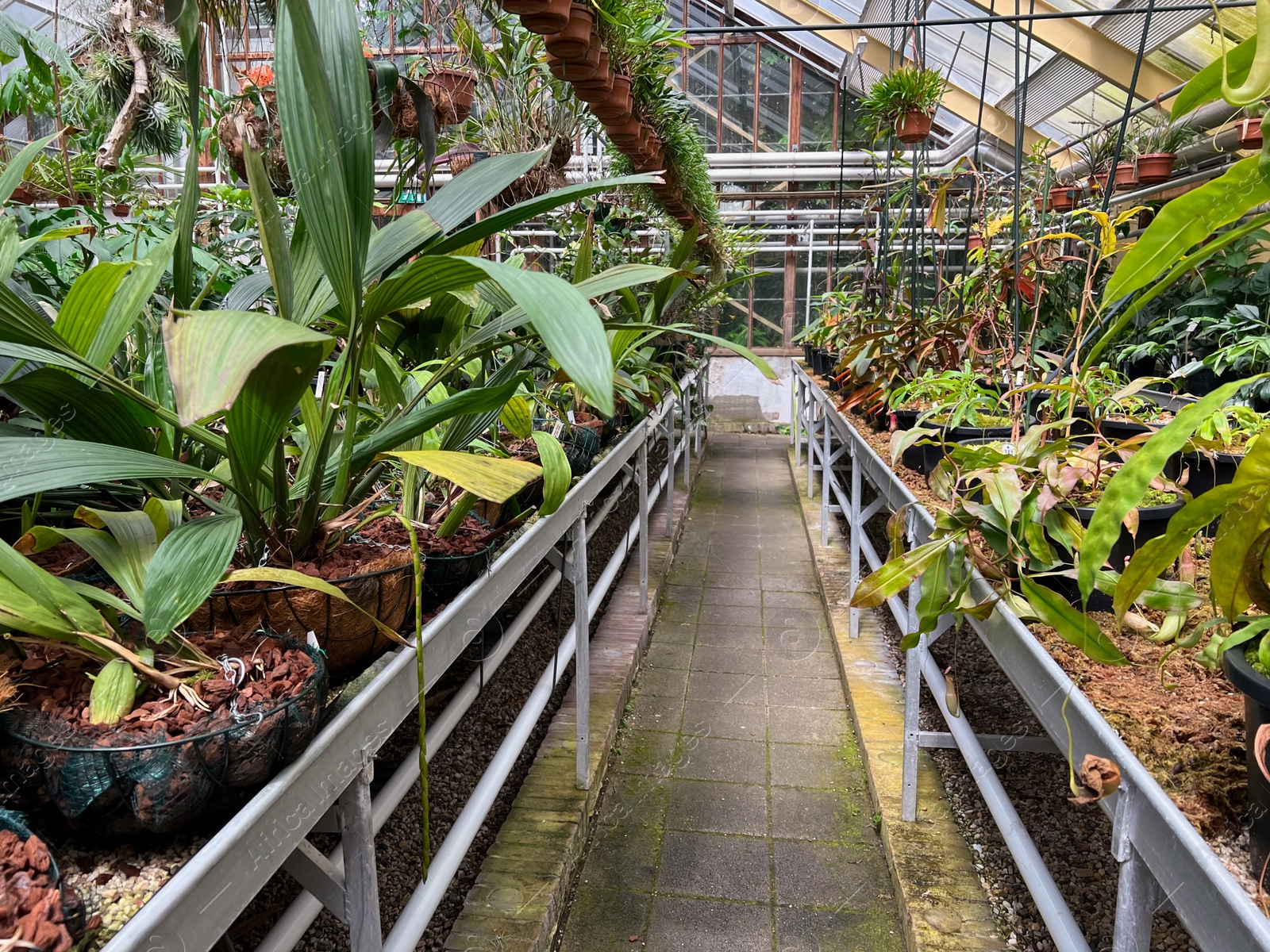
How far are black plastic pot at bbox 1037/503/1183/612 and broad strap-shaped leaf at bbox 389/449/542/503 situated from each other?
804 millimetres

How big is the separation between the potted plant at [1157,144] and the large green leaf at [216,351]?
16.8 feet

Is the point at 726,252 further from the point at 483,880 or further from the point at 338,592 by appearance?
the point at 338,592

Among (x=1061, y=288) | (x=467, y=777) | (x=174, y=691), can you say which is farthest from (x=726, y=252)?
(x=174, y=691)

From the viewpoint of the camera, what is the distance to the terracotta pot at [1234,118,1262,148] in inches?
146

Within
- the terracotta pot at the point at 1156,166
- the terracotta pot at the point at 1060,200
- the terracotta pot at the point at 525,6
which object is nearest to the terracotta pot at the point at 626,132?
the terracotta pot at the point at 525,6

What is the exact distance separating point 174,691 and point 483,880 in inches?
42.4

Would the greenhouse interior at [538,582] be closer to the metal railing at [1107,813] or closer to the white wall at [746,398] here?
the metal railing at [1107,813]

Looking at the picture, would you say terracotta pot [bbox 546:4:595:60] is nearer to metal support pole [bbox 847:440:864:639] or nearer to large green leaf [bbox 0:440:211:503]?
large green leaf [bbox 0:440:211:503]

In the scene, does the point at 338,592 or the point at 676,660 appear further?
the point at 676,660

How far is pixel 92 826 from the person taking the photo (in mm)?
670

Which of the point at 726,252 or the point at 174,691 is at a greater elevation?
the point at 726,252

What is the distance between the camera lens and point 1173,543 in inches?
30.4

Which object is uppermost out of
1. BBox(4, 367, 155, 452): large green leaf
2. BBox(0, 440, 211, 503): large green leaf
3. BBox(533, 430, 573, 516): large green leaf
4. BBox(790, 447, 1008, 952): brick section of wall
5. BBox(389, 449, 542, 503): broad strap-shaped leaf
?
Answer: BBox(4, 367, 155, 452): large green leaf

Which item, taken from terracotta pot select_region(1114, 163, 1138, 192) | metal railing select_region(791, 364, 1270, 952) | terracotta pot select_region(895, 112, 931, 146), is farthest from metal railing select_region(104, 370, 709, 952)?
terracotta pot select_region(1114, 163, 1138, 192)
